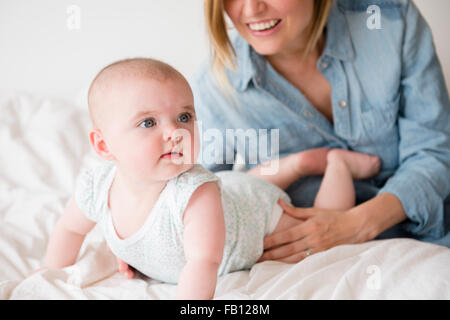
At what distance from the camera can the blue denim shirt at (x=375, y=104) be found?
3.44 feet

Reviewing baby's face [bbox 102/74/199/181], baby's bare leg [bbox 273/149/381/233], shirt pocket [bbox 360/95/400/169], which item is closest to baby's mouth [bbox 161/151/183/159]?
baby's face [bbox 102/74/199/181]

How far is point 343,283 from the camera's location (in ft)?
2.42

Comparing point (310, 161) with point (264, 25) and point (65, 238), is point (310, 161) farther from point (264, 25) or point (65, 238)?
point (65, 238)

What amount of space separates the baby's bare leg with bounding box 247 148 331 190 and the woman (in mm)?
45

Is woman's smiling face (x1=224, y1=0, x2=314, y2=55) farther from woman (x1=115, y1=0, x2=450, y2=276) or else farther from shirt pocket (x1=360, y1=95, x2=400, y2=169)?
shirt pocket (x1=360, y1=95, x2=400, y2=169)

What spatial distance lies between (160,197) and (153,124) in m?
0.16

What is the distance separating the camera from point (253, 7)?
95 cm

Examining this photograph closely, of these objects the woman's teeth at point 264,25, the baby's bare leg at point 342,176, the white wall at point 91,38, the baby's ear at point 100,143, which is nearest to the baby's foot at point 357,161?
the baby's bare leg at point 342,176

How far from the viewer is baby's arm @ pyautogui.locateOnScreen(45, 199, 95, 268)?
894 mm

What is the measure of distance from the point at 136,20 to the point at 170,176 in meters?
0.66

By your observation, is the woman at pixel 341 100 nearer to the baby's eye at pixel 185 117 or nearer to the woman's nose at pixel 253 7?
the woman's nose at pixel 253 7
